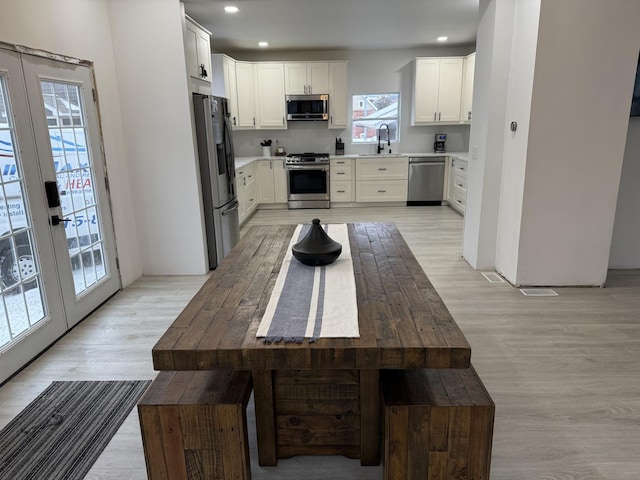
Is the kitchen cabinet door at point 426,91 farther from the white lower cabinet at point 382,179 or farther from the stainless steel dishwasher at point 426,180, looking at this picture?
the white lower cabinet at point 382,179

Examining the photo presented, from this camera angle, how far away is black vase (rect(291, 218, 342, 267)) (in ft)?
6.48

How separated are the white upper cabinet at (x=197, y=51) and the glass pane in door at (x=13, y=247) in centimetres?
169

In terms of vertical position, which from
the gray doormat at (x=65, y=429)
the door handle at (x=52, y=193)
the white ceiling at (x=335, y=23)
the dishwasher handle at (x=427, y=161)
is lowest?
the gray doormat at (x=65, y=429)

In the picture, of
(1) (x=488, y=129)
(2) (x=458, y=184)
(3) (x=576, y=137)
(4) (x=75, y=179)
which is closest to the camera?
(4) (x=75, y=179)

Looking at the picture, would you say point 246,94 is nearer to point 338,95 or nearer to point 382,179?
point 338,95

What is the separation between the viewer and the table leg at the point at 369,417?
1689mm

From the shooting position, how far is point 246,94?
22.9ft

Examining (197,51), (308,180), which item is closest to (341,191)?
(308,180)

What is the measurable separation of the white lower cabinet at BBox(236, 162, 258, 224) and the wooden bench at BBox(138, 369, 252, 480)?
4402 mm

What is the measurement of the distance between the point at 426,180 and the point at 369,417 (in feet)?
19.2

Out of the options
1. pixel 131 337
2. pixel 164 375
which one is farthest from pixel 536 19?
pixel 131 337

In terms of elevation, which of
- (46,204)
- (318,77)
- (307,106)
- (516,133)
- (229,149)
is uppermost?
(318,77)

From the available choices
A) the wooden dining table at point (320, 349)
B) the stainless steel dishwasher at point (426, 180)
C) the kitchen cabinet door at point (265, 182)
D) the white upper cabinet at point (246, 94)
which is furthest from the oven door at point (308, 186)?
the wooden dining table at point (320, 349)

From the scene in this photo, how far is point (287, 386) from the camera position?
5.69 ft
